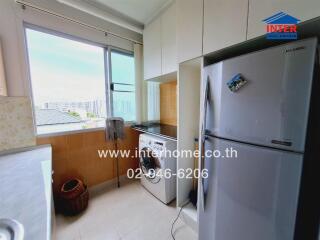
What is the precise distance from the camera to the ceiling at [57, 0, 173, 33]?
1.75 m

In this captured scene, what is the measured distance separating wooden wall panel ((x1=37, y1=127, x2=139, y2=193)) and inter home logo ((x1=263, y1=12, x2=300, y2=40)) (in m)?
2.17

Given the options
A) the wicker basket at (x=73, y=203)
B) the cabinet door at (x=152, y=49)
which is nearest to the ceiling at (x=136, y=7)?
the cabinet door at (x=152, y=49)

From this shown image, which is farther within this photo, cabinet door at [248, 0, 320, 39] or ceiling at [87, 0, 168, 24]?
ceiling at [87, 0, 168, 24]

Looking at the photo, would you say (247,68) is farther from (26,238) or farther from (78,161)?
(78,161)

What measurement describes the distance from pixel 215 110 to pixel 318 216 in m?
0.80

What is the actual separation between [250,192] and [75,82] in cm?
232

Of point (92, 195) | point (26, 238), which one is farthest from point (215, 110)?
point (92, 195)

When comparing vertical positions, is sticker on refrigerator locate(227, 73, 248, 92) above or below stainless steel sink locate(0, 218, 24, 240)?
above

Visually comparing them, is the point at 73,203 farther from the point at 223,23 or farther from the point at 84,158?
the point at 223,23

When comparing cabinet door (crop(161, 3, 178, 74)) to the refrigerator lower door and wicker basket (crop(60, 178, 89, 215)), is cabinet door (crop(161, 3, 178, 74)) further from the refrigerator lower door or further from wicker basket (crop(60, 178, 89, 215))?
wicker basket (crop(60, 178, 89, 215))

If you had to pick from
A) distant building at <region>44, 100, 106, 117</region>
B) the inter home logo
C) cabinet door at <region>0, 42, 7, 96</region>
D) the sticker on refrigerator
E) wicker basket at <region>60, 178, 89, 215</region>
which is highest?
the inter home logo

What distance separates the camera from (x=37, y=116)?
5.95 ft

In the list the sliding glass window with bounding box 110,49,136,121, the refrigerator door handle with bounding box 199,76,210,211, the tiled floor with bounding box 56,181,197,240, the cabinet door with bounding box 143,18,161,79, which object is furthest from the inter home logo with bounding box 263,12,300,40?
the sliding glass window with bounding box 110,49,136,121

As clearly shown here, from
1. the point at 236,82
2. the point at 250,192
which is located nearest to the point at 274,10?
the point at 236,82
